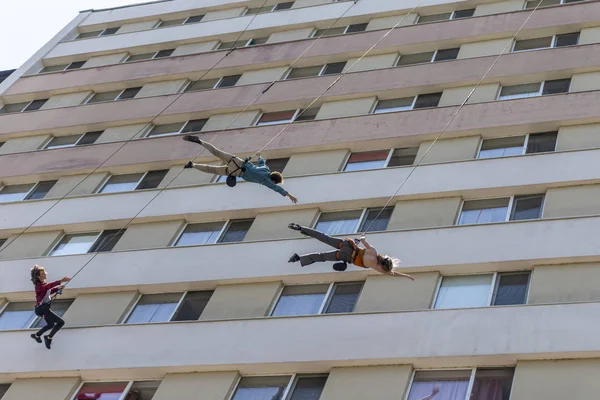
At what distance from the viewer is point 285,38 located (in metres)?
31.6

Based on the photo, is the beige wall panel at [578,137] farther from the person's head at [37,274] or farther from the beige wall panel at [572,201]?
the person's head at [37,274]

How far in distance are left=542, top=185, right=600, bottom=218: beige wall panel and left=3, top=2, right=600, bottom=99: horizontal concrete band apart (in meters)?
5.48

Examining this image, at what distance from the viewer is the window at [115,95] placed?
104ft

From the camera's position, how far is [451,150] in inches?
900

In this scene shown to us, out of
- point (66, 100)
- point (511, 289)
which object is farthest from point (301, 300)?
point (66, 100)

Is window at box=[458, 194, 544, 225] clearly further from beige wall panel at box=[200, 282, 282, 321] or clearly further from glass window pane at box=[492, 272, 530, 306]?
beige wall panel at box=[200, 282, 282, 321]

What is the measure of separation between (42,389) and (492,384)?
10360 millimetres

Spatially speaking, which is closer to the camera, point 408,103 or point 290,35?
point 408,103

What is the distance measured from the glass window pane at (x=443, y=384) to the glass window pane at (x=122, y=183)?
41.7 feet

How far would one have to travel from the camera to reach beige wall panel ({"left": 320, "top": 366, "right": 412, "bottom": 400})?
665 inches

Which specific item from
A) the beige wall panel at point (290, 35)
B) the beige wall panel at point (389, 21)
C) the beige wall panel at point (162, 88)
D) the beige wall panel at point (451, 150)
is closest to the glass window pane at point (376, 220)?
the beige wall panel at point (451, 150)

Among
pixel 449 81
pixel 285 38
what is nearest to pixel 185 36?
pixel 285 38

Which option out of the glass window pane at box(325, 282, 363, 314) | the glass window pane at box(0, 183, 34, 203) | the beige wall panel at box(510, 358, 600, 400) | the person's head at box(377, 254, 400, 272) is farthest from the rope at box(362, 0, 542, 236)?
the glass window pane at box(0, 183, 34, 203)

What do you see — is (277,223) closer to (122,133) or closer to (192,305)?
(192,305)
